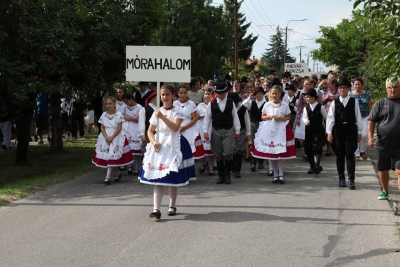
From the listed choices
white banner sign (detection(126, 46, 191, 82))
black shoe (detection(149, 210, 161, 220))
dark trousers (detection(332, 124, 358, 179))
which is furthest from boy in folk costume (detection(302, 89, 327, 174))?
black shoe (detection(149, 210, 161, 220))

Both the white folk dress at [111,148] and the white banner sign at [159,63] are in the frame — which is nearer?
the white banner sign at [159,63]

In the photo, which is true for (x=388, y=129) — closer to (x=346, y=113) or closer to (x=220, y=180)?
(x=346, y=113)

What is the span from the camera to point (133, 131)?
13.9m

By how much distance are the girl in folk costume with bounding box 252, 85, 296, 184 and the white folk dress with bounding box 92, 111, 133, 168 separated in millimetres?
2652

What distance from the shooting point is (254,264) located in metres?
6.70

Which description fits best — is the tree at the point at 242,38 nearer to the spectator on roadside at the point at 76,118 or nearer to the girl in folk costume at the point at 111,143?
the spectator on roadside at the point at 76,118

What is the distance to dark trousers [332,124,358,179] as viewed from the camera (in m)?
11.3

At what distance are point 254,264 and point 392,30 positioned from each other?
2726 mm

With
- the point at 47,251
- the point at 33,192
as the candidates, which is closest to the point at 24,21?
the point at 33,192

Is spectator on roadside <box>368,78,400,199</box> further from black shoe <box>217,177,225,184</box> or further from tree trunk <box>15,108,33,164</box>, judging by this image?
tree trunk <box>15,108,33,164</box>

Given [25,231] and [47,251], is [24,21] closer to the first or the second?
[25,231]

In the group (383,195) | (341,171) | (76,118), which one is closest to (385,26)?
(383,195)

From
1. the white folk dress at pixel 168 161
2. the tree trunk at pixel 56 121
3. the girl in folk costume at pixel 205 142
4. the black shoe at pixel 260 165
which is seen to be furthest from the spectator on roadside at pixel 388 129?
the tree trunk at pixel 56 121

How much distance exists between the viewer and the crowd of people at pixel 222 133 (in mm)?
9102
